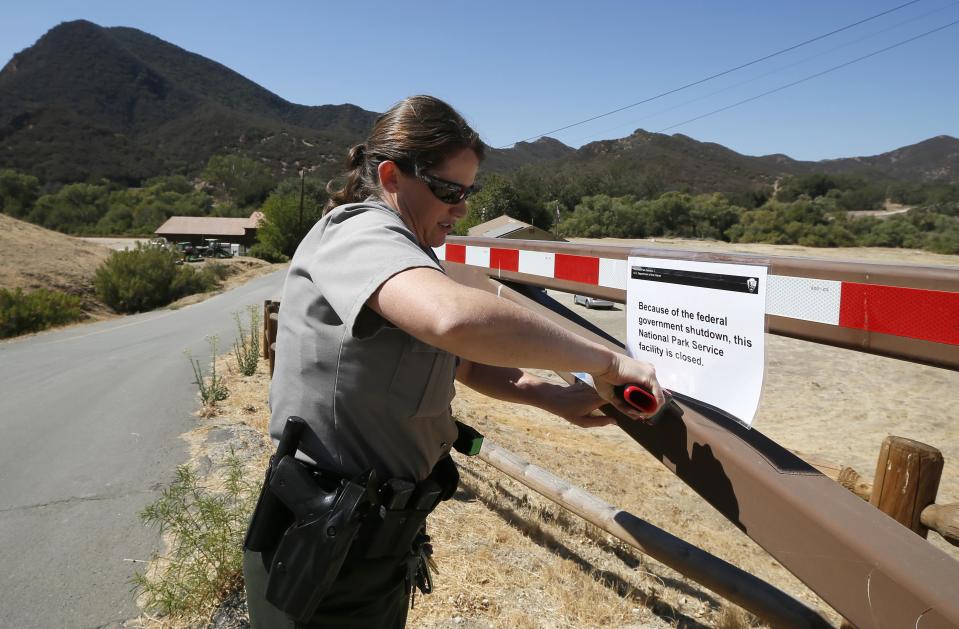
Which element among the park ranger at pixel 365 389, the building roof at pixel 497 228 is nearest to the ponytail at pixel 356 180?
the park ranger at pixel 365 389

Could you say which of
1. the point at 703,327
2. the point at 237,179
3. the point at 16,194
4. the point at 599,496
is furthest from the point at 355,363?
the point at 237,179

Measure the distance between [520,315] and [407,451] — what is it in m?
0.52

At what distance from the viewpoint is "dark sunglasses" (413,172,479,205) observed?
1.51 meters

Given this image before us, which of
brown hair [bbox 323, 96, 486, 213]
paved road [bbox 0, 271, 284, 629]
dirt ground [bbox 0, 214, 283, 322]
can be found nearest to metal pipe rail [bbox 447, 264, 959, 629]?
brown hair [bbox 323, 96, 486, 213]

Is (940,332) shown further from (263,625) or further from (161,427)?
(161,427)

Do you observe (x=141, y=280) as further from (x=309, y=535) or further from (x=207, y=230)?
(x=207, y=230)

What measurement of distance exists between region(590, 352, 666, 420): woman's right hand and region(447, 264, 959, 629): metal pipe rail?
12 cm

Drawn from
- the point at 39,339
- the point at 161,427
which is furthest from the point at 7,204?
the point at 161,427

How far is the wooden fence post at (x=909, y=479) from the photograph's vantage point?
6.45 feet

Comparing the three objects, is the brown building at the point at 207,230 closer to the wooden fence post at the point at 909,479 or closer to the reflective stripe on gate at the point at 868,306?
the wooden fence post at the point at 909,479

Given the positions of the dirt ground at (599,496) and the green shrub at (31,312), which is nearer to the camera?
the dirt ground at (599,496)

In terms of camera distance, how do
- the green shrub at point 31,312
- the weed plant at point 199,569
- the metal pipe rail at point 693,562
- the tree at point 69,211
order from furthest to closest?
the tree at point 69,211 → the green shrub at point 31,312 → the weed plant at point 199,569 → the metal pipe rail at point 693,562

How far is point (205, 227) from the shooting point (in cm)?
7606

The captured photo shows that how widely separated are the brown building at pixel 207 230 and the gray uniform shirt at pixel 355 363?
75060 millimetres
